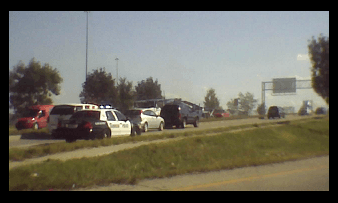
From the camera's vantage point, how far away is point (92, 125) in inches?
590

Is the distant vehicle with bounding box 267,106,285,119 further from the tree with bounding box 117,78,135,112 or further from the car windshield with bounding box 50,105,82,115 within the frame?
the car windshield with bounding box 50,105,82,115

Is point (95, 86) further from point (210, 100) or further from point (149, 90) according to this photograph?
point (210, 100)

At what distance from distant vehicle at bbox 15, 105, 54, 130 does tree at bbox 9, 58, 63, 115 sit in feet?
1.47

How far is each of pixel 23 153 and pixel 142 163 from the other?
4165 millimetres

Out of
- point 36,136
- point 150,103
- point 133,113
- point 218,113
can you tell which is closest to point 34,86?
point 36,136

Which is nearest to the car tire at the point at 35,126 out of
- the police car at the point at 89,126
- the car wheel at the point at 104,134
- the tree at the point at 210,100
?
the police car at the point at 89,126

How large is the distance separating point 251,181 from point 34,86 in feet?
58.9

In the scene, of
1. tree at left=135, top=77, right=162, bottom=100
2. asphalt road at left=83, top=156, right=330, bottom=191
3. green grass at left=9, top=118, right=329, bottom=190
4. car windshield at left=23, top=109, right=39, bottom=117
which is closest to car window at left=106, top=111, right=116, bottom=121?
green grass at left=9, top=118, right=329, bottom=190

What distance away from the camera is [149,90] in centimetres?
3406

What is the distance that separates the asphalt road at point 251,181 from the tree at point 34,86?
12.5 m

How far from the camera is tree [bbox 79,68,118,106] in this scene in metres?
26.1

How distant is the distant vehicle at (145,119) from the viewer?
2236cm
